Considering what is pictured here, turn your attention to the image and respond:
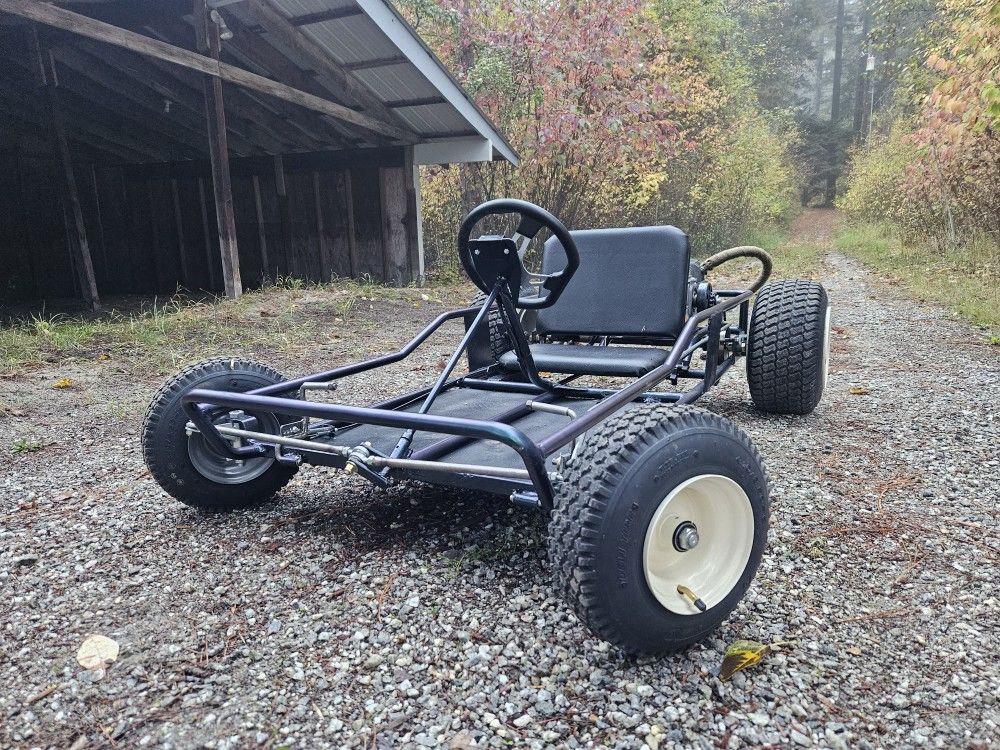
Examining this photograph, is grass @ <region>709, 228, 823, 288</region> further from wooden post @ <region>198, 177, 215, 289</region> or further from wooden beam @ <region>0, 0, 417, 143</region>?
wooden post @ <region>198, 177, 215, 289</region>

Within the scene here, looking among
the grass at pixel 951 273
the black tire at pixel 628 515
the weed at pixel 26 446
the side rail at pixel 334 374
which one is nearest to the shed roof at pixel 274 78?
the weed at pixel 26 446

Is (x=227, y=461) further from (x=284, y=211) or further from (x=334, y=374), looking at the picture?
(x=284, y=211)

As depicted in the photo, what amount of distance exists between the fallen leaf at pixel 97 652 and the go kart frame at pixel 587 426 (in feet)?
2.13

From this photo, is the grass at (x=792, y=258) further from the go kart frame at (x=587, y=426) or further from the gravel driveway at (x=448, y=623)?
the gravel driveway at (x=448, y=623)

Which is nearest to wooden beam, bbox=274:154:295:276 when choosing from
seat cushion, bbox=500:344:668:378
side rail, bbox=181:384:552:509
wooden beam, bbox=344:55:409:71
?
wooden beam, bbox=344:55:409:71

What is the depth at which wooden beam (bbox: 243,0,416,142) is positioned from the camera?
6727mm

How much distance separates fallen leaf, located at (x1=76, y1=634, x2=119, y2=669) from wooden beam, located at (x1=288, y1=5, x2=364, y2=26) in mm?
6061

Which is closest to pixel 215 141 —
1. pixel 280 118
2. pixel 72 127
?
pixel 280 118

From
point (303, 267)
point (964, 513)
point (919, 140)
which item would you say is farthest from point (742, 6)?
point (964, 513)

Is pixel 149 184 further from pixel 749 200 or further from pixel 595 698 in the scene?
pixel 749 200

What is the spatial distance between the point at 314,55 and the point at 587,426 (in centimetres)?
674

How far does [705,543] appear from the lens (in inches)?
66.4

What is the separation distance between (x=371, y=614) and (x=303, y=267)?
9176 mm

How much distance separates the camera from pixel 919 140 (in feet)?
33.1
